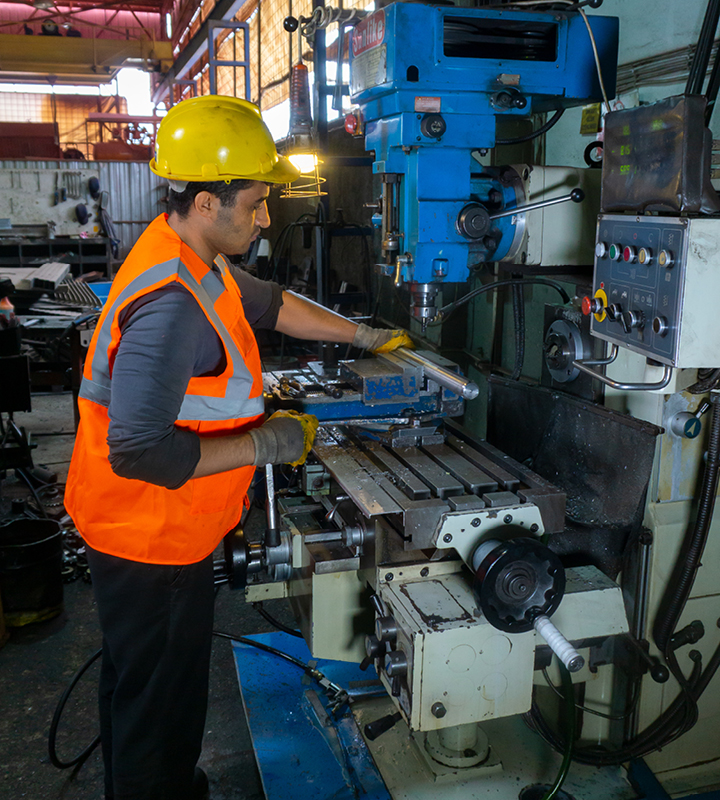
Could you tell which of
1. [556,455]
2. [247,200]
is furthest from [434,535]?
[247,200]

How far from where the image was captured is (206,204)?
115 centimetres

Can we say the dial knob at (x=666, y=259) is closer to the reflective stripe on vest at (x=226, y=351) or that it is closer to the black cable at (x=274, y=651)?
the reflective stripe on vest at (x=226, y=351)

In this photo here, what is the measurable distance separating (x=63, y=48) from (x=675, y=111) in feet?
26.2

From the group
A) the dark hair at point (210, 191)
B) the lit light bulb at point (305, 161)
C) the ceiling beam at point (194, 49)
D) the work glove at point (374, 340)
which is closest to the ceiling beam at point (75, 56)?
the ceiling beam at point (194, 49)

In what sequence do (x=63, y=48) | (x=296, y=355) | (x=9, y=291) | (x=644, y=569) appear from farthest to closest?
(x=63, y=48) → (x=296, y=355) → (x=9, y=291) → (x=644, y=569)

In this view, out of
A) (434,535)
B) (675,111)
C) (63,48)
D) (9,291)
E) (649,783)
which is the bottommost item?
(649,783)

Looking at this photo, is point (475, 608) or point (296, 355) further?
point (296, 355)

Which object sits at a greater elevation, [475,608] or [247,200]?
[247,200]

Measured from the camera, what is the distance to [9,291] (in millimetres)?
3037

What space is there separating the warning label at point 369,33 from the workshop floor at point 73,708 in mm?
1538

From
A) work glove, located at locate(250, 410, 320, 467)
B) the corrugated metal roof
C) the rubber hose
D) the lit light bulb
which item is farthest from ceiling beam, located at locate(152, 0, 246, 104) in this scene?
the rubber hose

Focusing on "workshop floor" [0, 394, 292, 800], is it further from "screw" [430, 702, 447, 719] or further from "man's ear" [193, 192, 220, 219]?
"man's ear" [193, 192, 220, 219]

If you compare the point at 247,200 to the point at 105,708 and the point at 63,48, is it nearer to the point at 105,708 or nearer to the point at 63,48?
the point at 105,708

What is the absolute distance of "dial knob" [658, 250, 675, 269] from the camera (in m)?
0.93
